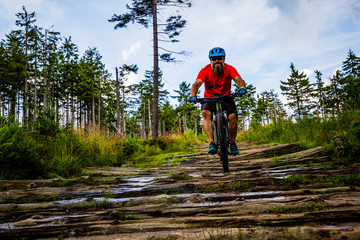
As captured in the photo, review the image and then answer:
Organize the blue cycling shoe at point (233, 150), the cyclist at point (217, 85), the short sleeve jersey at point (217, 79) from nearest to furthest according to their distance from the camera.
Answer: the blue cycling shoe at point (233, 150) → the cyclist at point (217, 85) → the short sleeve jersey at point (217, 79)

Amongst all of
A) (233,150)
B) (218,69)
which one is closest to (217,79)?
(218,69)

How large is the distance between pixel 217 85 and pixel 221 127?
1245mm

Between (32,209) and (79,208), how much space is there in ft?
1.56

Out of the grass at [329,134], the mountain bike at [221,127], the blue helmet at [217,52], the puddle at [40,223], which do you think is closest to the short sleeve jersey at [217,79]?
the blue helmet at [217,52]

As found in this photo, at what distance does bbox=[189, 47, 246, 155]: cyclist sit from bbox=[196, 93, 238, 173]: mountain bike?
12cm

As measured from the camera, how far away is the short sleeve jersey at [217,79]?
16.0 ft

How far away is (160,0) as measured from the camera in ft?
53.4

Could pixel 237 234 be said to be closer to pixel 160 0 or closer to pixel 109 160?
pixel 109 160

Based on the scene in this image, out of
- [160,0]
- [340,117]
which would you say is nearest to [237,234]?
[340,117]

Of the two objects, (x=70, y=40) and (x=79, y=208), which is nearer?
(x=79, y=208)

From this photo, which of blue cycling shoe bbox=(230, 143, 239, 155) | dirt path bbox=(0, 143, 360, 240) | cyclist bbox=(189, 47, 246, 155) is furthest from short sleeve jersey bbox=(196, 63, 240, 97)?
dirt path bbox=(0, 143, 360, 240)

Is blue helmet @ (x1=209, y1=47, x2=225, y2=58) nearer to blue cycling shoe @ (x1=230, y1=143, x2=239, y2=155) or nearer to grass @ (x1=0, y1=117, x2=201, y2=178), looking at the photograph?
blue cycling shoe @ (x1=230, y1=143, x2=239, y2=155)

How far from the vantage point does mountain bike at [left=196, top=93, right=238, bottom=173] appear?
4.06 metres

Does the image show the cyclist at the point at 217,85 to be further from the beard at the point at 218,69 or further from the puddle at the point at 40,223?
the puddle at the point at 40,223
